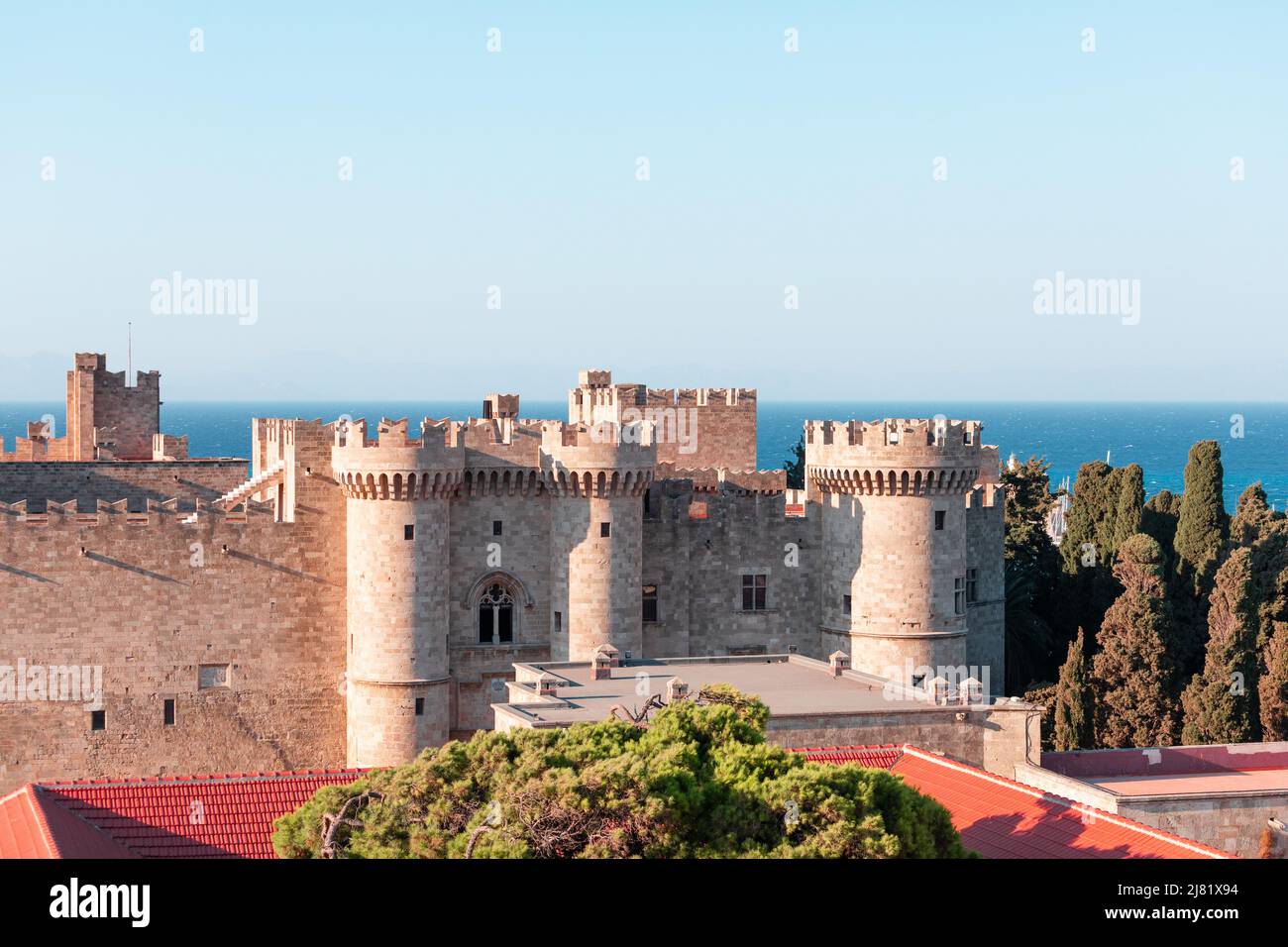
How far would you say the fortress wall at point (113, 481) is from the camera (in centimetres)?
5709

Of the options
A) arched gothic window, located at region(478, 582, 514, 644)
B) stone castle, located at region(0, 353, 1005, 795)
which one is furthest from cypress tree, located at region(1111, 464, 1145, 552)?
arched gothic window, located at region(478, 582, 514, 644)

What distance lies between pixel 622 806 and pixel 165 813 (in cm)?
1126

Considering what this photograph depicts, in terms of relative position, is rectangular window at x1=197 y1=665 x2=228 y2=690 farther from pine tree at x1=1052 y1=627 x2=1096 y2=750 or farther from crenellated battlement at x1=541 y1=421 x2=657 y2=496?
pine tree at x1=1052 y1=627 x2=1096 y2=750

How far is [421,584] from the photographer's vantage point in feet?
153

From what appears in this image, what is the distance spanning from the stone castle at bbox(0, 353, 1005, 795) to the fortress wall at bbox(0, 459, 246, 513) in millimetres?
7354

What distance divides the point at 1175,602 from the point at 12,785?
35.1 meters

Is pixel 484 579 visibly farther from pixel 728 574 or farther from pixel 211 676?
pixel 211 676

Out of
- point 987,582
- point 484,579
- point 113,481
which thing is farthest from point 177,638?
point 987,582

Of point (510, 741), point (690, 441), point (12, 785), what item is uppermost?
point (690, 441)

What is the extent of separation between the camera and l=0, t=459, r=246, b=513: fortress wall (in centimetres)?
5709

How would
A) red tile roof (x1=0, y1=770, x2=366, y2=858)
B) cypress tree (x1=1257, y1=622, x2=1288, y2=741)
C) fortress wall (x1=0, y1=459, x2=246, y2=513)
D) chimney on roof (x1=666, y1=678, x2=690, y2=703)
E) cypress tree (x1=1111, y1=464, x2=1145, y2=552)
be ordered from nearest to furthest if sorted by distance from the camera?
red tile roof (x1=0, y1=770, x2=366, y2=858) → chimney on roof (x1=666, y1=678, x2=690, y2=703) → cypress tree (x1=1257, y1=622, x2=1288, y2=741) → fortress wall (x1=0, y1=459, x2=246, y2=513) → cypress tree (x1=1111, y1=464, x2=1145, y2=552)

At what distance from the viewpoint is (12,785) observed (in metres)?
45.0
